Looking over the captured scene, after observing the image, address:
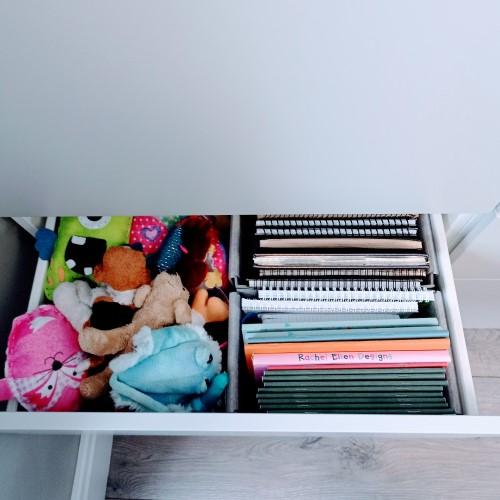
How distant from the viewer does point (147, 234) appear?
90cm

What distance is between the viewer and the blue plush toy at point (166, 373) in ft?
2.62

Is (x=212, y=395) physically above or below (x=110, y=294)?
below

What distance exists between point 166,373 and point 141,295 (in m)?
0.14

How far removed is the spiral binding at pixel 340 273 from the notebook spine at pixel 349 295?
0.09 feet

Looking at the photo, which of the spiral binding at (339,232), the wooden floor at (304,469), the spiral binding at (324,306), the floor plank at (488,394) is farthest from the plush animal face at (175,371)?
the floor plank at (488,394)

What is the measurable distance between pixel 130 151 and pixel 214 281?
33 centimetres

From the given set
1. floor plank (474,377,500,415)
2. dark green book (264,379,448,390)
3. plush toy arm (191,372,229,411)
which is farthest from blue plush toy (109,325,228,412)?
floor plank (474,377,500,415)

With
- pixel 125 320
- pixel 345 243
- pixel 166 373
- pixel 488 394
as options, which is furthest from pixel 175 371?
pixel 488 394

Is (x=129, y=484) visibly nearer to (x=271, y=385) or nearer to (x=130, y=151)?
(x=271, y=385)

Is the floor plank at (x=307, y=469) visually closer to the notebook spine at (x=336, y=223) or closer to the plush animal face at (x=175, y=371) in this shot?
the plush animal face at (x=175, y=371)

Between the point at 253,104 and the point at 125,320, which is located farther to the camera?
the point at 125,320

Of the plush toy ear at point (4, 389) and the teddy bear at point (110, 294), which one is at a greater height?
the teddy bear at point (110, 294)

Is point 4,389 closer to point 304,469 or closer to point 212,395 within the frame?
point 212,395

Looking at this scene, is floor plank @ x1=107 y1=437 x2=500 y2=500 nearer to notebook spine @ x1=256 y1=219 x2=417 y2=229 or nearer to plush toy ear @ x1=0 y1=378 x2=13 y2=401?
plush toy ear @ x1=0 y1=378 x2=13 y2=401
